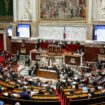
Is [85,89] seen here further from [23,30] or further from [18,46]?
[18,46]

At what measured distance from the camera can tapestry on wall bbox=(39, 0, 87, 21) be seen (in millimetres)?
30286

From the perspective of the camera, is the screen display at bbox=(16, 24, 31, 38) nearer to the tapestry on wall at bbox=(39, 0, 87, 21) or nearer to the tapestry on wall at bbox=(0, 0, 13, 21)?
the tapestry on wall at bbox=(39, 0, 87, 21)

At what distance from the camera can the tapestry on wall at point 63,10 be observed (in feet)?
99.4

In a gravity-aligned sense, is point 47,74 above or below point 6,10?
below

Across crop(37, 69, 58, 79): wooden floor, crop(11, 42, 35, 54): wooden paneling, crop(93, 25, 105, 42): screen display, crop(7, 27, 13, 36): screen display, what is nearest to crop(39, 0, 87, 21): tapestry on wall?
crop(93, 25, 105, 42): screen display

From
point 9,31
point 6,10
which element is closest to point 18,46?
point 9,31

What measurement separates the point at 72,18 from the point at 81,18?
114cm

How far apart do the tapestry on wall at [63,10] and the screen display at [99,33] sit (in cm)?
219

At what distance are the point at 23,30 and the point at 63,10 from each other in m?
5.44

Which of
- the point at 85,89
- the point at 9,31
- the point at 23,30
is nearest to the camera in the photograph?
the point at 85,89

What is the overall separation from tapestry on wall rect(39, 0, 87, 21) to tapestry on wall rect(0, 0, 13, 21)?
5837 mm

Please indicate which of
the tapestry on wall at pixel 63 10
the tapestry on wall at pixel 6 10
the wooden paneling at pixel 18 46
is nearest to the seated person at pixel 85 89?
the tapestry on wall at pixel 63 10

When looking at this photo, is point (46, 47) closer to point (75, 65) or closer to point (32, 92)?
point (75, 65)

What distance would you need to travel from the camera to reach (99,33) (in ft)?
93.9
